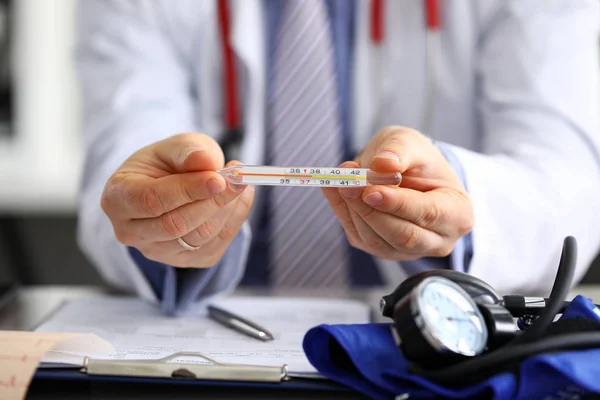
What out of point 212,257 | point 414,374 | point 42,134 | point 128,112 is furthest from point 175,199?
point 42,134

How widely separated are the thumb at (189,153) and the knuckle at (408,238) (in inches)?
6.2

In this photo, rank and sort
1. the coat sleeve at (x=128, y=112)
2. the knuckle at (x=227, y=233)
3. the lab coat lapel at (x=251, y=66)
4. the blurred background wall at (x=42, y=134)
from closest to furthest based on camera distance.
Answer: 1. the knuckle at (x=227, y=233)
2. the coat sleeve at (x=128, y=112)
3. the lab coat lapel at (x=251, y=66)
4. the blurred background wall at (x=42, y=134)

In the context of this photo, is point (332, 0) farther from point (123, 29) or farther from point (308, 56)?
point (123, 29)

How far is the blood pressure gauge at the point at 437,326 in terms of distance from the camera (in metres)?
0.39

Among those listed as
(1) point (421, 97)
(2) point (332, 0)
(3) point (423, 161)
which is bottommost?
(3) point (423, 161)

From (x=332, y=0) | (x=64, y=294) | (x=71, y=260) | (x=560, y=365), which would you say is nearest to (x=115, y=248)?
(x=64, y=294)

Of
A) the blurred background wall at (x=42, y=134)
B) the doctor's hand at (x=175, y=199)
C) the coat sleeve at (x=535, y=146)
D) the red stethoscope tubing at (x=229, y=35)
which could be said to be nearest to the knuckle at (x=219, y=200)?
the doctor's hand at (x=175, y=199)

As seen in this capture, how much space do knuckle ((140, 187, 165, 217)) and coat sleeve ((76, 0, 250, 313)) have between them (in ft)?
0.50

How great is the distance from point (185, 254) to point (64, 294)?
0.25 meters

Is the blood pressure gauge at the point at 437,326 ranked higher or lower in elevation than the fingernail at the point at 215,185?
lower

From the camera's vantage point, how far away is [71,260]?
1.96 metres

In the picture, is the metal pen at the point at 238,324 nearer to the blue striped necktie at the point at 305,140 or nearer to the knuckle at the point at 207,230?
the knuckle at the point at 207,230

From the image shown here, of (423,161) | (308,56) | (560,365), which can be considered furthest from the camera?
(308,56)

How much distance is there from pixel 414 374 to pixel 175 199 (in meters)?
0.23
